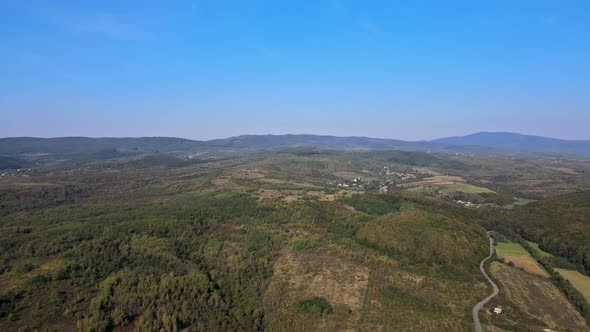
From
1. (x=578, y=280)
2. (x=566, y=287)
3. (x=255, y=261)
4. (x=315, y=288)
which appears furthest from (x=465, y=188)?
(x=315, y=288)

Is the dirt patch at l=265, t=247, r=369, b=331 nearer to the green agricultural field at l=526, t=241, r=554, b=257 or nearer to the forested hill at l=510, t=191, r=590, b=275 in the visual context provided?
the green agricultural field at l=526, t=241, r=554, b=257

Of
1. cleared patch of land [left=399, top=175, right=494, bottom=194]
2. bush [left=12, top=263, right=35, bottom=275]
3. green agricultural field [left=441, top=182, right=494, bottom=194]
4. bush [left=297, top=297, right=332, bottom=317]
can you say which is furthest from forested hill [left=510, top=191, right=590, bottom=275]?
bush [left=12, top=263, right=35, bottom=275]

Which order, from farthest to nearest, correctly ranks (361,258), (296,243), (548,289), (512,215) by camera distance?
(512,215) < (296,243) < (361,258) < (548,289)

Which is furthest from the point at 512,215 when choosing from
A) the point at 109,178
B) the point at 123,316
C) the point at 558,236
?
the point at 109,178

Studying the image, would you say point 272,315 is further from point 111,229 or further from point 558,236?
point 558,236

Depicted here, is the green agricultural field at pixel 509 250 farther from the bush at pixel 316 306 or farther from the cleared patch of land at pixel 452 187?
the cleared patch of land at pixel 452 187
